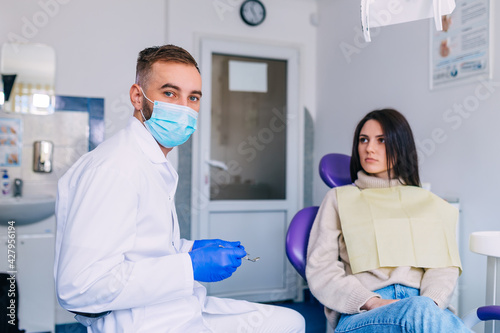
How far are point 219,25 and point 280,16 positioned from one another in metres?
0.52

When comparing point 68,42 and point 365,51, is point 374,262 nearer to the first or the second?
point 365,51

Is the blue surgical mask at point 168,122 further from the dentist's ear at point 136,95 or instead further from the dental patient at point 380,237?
the dental patient at point 380,237

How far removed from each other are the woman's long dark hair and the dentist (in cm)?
75

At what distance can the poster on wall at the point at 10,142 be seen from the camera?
2.83 m

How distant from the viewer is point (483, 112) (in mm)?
2025

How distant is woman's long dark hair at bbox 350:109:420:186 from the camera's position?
174 cm

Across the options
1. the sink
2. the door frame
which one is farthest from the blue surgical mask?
the door frame

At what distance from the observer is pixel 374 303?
4.72 ft

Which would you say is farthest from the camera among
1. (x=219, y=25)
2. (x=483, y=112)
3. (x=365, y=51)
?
(x=219, y=25)

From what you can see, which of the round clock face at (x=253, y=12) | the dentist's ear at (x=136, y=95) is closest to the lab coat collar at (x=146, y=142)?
the dentist's ear at (x=136, y=95)

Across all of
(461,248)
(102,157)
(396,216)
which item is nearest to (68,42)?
(102,157)

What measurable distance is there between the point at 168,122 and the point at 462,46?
1.59m

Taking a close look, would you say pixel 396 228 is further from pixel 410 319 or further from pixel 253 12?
pixel 253 12

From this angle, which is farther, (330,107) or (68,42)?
(330,107)
